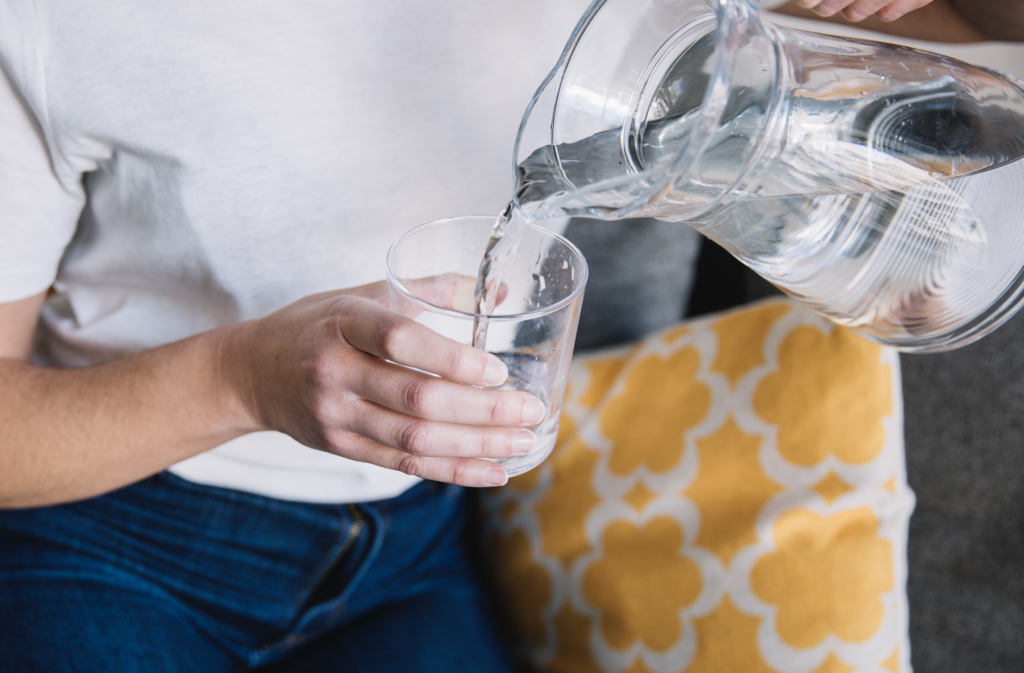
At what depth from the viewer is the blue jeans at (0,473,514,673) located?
754 mm

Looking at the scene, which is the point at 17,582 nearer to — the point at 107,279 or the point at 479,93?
→ the point at 107,279

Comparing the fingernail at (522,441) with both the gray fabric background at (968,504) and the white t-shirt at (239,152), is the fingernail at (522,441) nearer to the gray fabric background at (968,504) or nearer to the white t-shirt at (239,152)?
the white t-shirt at (239,152)

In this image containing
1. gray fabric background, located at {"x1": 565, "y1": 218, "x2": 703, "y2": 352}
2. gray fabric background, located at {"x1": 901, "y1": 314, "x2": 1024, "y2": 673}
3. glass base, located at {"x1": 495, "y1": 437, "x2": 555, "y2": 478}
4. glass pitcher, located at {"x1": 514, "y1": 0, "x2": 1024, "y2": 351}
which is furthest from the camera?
gray fabric background, located at {"x1": 565, "y1": 218, "x2": 703, "y2": 352}

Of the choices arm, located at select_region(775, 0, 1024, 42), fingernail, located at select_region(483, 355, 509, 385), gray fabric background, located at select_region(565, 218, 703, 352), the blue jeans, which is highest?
arm, located at select_region(775, 0, 1024, 42)

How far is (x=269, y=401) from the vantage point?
2.04 ft

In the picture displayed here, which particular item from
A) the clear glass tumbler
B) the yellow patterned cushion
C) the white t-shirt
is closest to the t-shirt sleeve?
the white t-shirt

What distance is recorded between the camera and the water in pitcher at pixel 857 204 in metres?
0.48

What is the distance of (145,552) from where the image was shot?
83cm

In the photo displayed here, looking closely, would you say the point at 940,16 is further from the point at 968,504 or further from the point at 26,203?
the point at 26,203

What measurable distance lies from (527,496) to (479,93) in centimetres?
52

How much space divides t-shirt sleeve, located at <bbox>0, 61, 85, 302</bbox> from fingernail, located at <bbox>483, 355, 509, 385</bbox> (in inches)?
18.6

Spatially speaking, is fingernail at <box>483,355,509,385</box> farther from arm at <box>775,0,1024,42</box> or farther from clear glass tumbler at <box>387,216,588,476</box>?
arm at <box>775,0,1024,42</box>

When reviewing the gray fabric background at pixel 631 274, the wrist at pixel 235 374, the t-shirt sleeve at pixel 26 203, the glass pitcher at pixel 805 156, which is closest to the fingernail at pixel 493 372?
the glass pitcher at pixel 805 156

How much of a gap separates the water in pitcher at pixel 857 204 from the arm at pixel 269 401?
0.06 meters
